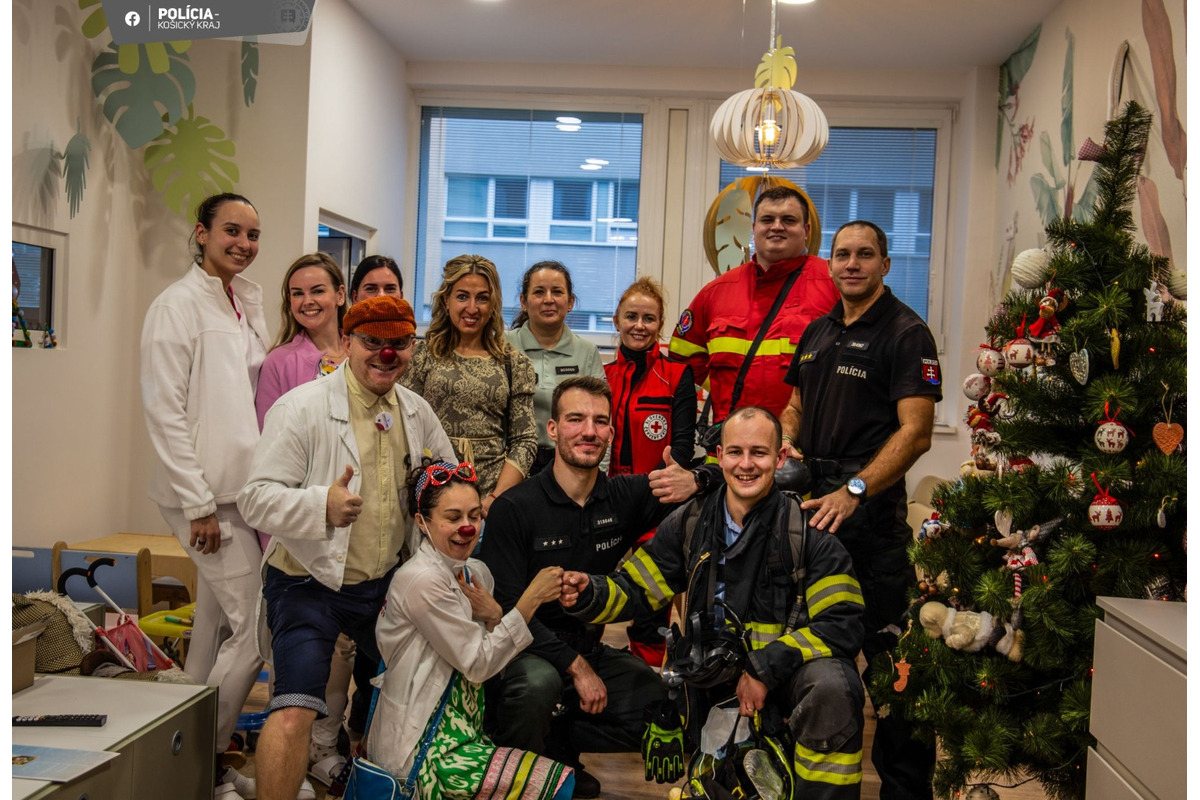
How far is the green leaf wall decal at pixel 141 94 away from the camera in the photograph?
436 centimetres

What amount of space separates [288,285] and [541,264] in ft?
3.04

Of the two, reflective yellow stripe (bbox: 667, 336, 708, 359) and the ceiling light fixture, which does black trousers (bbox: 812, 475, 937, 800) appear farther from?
the ceiling light fixture

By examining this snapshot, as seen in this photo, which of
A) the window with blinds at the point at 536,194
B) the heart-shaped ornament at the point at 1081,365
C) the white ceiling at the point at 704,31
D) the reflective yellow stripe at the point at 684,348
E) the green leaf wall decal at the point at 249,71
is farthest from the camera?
the window with blinds at the point at 536,194

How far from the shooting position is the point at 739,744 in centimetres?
238

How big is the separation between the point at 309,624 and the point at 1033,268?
1.93m

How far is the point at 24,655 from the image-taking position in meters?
2.32

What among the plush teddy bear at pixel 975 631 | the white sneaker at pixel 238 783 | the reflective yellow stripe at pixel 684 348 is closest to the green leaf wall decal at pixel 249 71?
the reflective yellow stripe at pixel 684 348

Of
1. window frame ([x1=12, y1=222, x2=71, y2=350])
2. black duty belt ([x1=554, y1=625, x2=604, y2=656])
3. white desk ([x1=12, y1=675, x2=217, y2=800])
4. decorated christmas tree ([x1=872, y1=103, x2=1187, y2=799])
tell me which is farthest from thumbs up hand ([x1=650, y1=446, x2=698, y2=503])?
window frame ([x1=12, y1=222, x2=71, y2=350])

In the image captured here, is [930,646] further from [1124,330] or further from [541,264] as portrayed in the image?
[541,264]

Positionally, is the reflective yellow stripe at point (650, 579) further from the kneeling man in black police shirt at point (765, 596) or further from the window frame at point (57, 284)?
the window frame at point (57, 284)

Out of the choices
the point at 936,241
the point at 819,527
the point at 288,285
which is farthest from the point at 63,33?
the point at 936,241

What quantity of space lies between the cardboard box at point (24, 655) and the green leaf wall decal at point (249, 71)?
3.36m

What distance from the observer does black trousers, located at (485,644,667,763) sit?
2562 millimetres

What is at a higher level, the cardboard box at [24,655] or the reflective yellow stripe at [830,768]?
the cardboard box at [24,655]
